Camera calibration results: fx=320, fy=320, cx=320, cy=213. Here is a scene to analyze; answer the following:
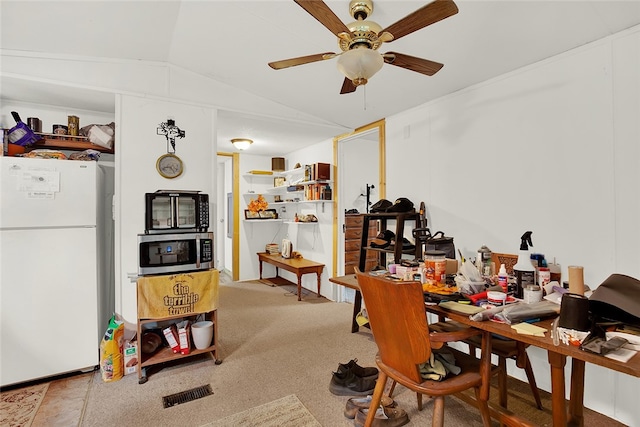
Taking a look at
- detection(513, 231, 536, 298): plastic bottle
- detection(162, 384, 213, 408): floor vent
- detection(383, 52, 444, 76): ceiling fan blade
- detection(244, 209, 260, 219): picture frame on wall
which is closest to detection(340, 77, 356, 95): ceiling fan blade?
detection(383, 52, 444, 76): ceiling fan blade

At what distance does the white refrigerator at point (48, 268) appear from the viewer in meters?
2.28

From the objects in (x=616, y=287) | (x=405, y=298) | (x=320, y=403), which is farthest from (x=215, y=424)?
(x=616, y=287)

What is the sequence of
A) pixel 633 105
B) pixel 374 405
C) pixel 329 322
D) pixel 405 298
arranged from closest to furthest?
pixel 405 298 < pixel 374 405 < pixel 633 105 < pixel 329 322

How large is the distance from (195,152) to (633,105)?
3320mm

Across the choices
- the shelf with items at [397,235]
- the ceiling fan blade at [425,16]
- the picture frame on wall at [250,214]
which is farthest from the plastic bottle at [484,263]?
the picture frame on wall at [250,214]

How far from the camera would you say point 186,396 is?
87.8 inches

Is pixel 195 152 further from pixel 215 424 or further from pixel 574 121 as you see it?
pixel 574 121

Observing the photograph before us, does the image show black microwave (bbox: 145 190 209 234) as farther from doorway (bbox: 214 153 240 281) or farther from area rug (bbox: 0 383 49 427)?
doorway (bbox: 214 153 240 281)

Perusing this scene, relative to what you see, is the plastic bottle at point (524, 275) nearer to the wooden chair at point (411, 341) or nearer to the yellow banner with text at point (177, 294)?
the wooden chair at point (411, 341)

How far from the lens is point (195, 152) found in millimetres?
3131

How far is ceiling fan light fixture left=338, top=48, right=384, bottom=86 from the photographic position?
62.8 inches

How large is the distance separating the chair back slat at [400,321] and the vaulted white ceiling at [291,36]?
1.72m

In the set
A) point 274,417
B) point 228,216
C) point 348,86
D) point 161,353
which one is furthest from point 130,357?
point 228,216

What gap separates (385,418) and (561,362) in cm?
102
